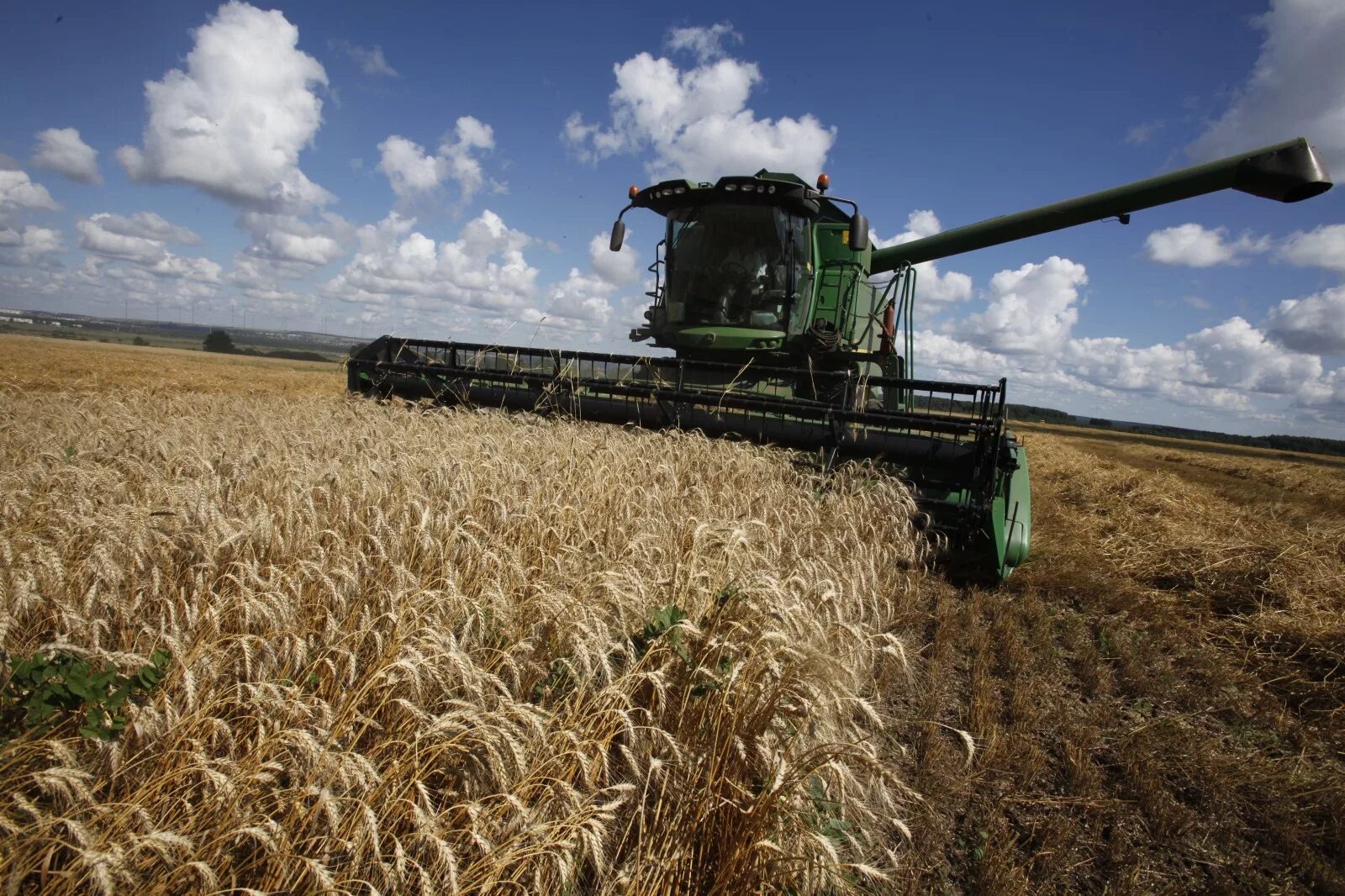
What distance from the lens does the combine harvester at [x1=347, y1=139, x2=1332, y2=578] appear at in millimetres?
5262

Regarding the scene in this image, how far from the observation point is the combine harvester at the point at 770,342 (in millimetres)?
5262

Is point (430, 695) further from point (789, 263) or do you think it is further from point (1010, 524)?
point (789, 263)

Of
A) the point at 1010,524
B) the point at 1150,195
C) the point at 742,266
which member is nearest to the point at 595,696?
the point at 1010,524

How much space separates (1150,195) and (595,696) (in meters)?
8.14

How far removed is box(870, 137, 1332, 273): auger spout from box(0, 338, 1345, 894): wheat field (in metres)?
3.92

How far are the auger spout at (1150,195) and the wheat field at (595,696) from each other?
3.92m

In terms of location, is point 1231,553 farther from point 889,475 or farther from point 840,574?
point 840,574

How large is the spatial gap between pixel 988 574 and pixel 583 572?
3198 millimetres

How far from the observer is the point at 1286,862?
1.97m

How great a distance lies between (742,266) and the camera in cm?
675

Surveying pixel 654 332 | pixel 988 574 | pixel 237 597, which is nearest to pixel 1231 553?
pixel 988 574

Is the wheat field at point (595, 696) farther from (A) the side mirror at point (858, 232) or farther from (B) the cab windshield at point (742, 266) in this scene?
(B) the cab windshield at point (742, 266)

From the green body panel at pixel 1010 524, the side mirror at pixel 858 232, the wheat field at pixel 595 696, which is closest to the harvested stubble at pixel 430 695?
the wheat field at pixel 595 696

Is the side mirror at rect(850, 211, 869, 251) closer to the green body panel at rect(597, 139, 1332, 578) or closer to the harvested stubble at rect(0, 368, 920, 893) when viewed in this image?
the green body panel at rect(597, 139, 1332, 578)
